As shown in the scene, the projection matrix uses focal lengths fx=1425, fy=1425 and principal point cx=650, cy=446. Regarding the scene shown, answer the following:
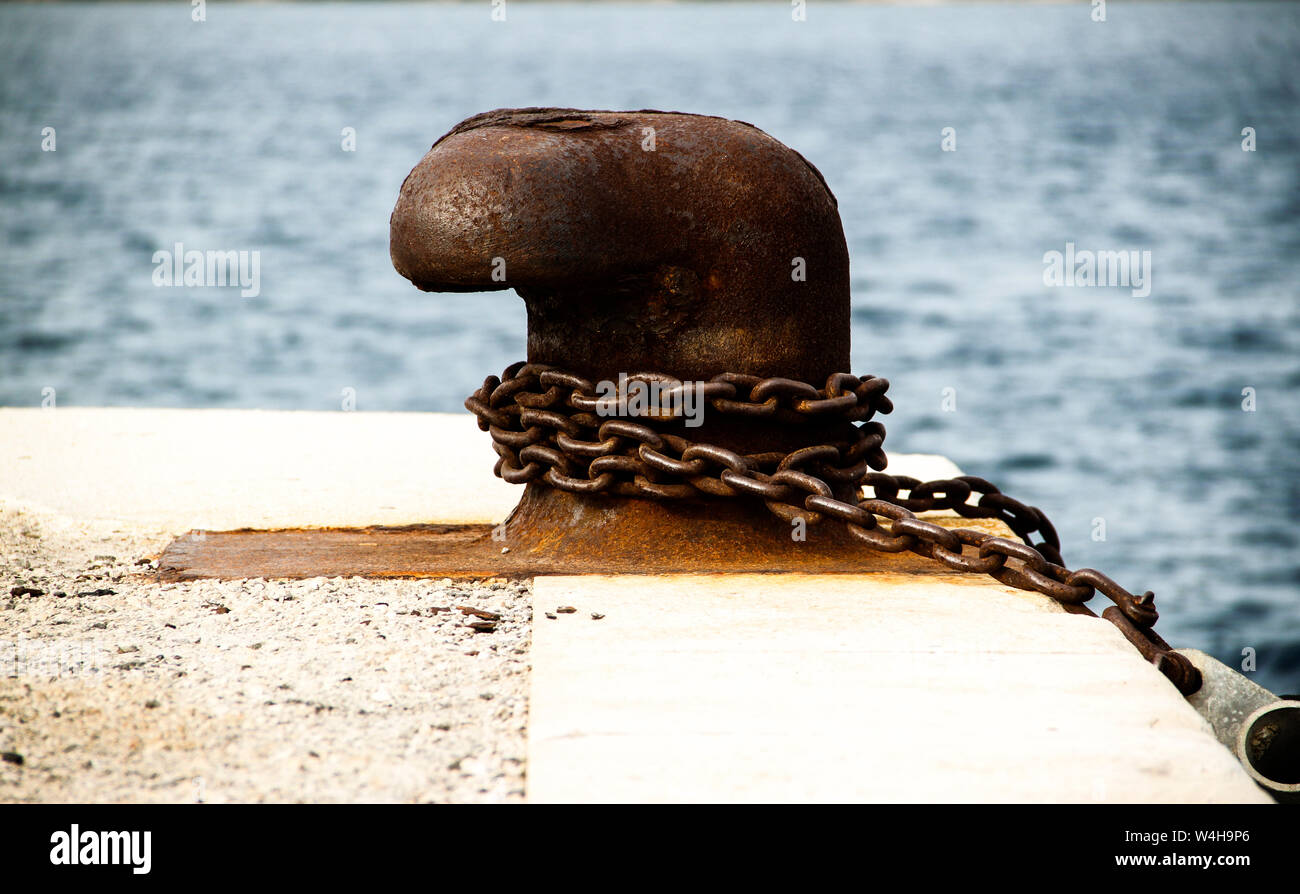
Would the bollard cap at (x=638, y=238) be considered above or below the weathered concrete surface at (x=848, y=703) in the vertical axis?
above

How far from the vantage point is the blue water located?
8.66m

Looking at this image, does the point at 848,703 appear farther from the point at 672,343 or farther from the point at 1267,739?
the point at 672,343

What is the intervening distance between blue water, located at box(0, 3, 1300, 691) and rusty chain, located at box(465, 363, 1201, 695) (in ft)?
11.2

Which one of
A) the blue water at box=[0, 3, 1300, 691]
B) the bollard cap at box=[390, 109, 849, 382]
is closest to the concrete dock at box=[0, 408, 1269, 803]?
the bollard cap at box=[390, 109, 849, 382]

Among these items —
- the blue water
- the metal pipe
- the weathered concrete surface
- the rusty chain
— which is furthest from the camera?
the blue water

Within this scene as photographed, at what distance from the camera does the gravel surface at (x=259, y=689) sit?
1.94 metres

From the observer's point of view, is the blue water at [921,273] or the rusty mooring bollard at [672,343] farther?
the blue water at [921,273]

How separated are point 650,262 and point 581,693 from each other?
1020 millimetres

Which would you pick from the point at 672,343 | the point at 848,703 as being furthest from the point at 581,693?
the point at 672,343

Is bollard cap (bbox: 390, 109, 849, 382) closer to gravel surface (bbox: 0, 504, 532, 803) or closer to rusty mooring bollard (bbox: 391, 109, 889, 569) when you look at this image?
rusty mooring bollard (bbox: 391, 109, 889, 569)

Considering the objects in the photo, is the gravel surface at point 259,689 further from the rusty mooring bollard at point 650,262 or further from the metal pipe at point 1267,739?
the metal pipe at point 1267,739

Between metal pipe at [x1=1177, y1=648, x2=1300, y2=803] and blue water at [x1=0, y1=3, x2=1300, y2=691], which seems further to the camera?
blue water at [x1=0, y1=3, x2=1300, y2=691]

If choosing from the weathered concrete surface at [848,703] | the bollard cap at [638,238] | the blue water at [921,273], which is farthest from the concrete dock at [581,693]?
the blue water at [921,273]

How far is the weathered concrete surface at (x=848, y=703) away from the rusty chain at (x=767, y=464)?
4.0 inches
